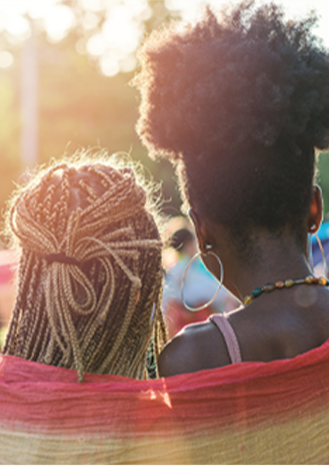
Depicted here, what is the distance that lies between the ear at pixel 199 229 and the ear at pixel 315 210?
1.30 feet

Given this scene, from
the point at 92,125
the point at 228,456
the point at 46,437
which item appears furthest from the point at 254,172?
the point at 92,125

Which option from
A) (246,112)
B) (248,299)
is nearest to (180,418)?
(248,299)

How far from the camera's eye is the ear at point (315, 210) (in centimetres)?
202

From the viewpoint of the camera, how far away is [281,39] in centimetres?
200

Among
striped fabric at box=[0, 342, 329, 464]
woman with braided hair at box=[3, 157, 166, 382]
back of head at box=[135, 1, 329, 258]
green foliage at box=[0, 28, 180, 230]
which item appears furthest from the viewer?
green foliage at box=[0, 28, 180, 230]

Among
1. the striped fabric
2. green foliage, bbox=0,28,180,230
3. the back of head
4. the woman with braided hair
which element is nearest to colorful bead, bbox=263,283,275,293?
the back of head

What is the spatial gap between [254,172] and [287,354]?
0.64 m

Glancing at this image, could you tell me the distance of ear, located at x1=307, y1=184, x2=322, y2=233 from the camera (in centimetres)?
202

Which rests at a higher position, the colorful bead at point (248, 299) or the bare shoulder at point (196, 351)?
the colorful bead at point (248, 299)

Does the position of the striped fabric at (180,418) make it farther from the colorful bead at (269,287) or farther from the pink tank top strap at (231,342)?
the colorful bead at (269,287)

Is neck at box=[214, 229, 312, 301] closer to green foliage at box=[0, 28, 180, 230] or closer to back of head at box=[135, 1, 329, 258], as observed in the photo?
back of head at box=[135, 1, 329, 258]

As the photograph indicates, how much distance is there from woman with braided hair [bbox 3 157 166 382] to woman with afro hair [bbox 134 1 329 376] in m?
0.23

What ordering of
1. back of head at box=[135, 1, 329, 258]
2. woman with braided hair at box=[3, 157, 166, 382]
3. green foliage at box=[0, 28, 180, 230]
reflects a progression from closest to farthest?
woman with braided hair at box=[3, 157, 166, 382]
back of head at box=[135, 1, 329, 258]
green foliage at box=[0, 28, 180, 230]

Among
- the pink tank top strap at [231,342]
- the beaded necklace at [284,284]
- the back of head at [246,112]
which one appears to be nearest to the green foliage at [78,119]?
the back of head at [246,112]
